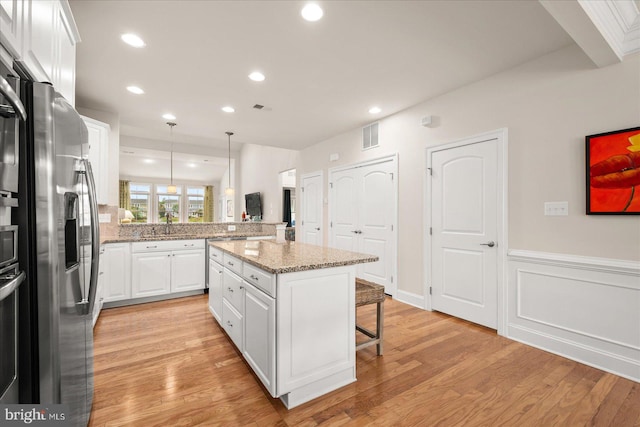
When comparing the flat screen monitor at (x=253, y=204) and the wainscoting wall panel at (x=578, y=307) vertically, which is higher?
the flat screen monitor at (x=253, y=204)

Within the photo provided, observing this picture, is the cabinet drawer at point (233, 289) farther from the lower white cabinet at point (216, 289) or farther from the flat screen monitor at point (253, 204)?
the flat screen monitor at point (253, 204)

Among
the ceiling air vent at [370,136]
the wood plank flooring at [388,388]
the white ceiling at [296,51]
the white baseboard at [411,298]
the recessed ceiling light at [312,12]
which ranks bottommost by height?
the wood plank flooring at [388,388]

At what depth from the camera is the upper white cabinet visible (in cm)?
103

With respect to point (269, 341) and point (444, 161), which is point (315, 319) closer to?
point (269, 341)

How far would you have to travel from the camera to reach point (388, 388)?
6.50ft

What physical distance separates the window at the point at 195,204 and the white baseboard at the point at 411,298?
1022 cm

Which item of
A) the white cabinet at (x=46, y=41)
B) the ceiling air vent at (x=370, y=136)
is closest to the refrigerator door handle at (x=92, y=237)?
the white cabinet at (x=46, y=41)

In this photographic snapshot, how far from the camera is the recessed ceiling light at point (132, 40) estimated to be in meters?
2.36

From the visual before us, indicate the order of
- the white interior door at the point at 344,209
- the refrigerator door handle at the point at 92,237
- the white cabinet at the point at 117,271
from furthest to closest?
the white interior door at the point at 344,209 → the white cabinet at the point at 117,271 → the refrigerator door handle at the point at 92,237

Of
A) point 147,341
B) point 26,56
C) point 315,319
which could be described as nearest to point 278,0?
point 26,56

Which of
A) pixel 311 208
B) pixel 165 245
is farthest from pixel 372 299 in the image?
pixel 311 208

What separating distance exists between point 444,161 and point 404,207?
81 centimetres

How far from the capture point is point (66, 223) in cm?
121

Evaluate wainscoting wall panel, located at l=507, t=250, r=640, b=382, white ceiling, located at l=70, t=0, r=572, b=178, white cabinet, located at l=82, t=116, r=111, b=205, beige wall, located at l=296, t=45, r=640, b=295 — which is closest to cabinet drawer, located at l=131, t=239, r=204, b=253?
white cabinet, located at l=82, t=116, r=111, b=205
